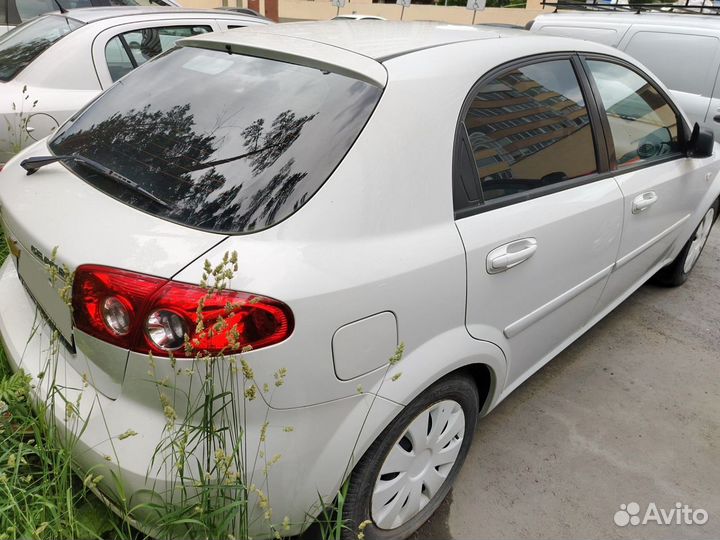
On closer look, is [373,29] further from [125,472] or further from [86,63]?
[86,63]

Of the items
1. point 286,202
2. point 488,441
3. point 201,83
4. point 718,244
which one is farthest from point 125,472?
point 718,244

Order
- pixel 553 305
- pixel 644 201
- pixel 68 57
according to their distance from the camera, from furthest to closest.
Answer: pixel 68 57 < pixel 644 201 < pixel 553 305

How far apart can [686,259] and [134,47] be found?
4.22m

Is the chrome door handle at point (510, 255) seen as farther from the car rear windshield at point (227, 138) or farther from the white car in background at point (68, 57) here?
the white car in background at point (68, 57)

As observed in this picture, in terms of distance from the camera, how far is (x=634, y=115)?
116 inches

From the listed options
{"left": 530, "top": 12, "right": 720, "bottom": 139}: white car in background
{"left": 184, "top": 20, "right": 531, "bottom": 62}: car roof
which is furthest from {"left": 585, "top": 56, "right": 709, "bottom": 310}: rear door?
{"left": 530, "top": 12, "right": 720, "bottom": 139}: white car in background

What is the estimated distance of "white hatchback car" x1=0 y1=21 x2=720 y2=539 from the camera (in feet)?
4.73

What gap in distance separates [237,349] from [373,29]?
62.4 inches

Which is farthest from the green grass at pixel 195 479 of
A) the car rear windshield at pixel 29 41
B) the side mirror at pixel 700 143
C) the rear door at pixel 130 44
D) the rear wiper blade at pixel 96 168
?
the car rear windshield at pixel 29 41

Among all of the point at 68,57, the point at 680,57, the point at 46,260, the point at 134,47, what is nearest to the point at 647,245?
the point at 46,260

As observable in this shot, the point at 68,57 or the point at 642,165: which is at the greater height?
the point at 68,57

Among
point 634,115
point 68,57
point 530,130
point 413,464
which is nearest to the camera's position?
point 413,464

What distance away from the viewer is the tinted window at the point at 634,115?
2.70 meters

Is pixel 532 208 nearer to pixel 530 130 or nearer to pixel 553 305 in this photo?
pixel 530 130
